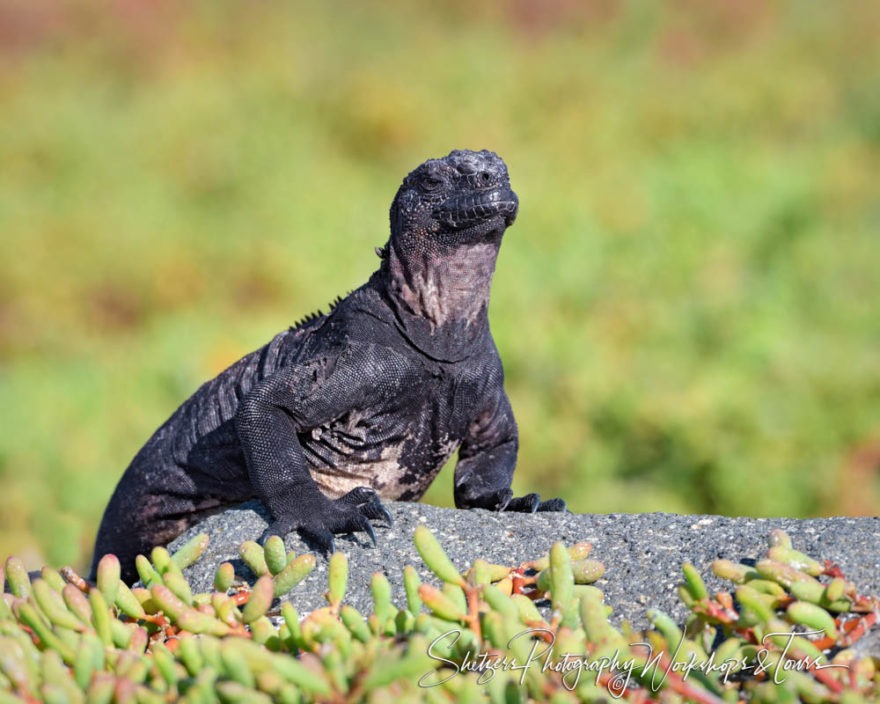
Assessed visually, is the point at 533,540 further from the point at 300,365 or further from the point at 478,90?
the point at 478,90

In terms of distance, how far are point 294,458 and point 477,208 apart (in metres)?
0.94

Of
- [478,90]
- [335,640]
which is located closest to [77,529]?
[335,640]

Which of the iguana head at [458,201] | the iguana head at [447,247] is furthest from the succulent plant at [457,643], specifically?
the iguana head at [458,201]

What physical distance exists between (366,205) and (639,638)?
30.2 feet

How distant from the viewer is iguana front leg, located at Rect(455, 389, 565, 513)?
170 inches

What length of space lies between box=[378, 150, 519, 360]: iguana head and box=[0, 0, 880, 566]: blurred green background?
382cm

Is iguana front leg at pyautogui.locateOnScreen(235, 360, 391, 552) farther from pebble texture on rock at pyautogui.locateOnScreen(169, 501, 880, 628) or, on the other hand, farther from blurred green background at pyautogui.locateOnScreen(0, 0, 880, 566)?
blurred green background at pyautogui.locateOnScreen(0, 0, 880, 566)

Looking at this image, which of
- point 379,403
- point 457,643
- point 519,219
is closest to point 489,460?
point 379,403

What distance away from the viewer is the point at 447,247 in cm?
396

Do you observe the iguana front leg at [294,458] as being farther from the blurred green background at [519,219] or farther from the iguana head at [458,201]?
the blurred green background at [519,219]

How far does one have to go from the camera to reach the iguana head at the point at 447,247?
3.88 metres

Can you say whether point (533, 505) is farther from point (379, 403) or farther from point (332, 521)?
point (332, 521)

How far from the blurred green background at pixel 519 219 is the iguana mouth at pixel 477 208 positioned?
159 inches

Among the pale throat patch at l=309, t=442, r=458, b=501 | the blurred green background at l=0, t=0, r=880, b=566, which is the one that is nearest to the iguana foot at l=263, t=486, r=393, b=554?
the pale throat patch at l=309, t=442, r=458, b=501
